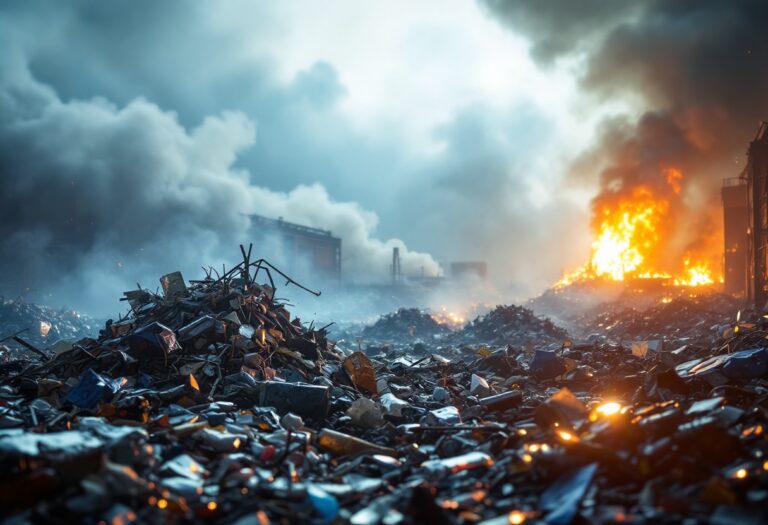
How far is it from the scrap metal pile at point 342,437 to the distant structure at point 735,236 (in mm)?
23016

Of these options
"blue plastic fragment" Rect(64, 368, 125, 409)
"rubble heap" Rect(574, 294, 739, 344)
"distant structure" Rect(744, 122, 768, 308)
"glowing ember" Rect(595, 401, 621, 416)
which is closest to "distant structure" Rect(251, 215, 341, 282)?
"rubble heap" Rect(574, 294, 739, 344)

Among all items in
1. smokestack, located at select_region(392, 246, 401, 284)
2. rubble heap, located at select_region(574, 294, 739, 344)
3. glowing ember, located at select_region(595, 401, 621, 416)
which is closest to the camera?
glowing ember, located at select_region(595, 401, 621, 416)

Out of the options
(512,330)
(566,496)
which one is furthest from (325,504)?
(512,330)

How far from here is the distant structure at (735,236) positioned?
2477cm

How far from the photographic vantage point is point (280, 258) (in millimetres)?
29875

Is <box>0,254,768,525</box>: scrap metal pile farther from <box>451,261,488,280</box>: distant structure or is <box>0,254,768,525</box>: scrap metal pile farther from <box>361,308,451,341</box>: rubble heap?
<box>451,261,488,280</box>: distant structure

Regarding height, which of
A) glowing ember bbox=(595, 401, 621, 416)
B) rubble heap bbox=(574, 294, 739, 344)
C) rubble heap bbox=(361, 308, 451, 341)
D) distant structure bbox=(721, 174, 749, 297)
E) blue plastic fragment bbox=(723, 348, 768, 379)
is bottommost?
glowing ember bbox=(595, 401, 621, 416)

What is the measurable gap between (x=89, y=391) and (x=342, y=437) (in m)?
2.69

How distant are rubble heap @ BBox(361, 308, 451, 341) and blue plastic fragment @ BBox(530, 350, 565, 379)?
10677mm

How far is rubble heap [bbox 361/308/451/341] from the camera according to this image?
17.8m

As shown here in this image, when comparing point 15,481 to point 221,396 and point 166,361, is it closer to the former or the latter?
point 221,396

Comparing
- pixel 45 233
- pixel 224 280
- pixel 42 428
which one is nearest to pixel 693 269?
pixel 224 280

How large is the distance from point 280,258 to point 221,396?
25672 millimetres

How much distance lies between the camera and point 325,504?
276 cm
